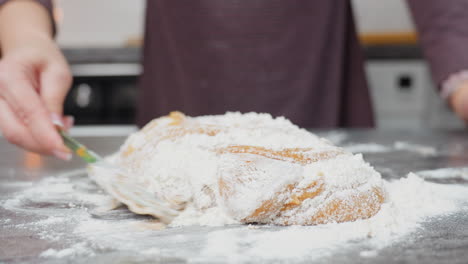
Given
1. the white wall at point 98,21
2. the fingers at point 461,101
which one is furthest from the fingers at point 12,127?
the white wall at point 98,21

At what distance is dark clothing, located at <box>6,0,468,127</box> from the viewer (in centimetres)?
142

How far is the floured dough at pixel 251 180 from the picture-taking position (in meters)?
0.58

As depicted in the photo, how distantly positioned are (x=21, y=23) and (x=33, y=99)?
0.30 metres

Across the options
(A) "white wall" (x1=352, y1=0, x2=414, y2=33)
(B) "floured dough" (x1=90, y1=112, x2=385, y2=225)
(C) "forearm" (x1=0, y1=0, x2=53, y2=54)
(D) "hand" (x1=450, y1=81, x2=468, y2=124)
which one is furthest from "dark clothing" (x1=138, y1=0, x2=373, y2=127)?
(A) "white wall" (x1=352, y1=0, x2=414, y2=33)

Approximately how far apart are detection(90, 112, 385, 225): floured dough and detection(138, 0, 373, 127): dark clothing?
0.69m

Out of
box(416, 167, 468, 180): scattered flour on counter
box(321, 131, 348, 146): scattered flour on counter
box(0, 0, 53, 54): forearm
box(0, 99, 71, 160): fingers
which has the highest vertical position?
box(0, 0, 53, 54): forearm

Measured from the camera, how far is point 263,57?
56.2 inches

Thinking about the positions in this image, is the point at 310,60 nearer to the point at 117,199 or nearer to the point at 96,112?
the point at 117,199

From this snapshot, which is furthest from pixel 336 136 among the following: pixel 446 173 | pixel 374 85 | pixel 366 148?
Answer: pixel 374 85

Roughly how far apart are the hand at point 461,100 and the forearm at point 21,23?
1.00 metres

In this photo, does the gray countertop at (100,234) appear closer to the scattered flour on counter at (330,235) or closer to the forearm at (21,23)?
the scattered flour on counter at (330,235)

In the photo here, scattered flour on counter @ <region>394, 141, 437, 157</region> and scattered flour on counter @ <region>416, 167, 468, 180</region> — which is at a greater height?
scattered flour on counter @ <region>416, 167, 468, 180</region>

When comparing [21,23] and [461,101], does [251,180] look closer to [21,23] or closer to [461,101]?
[21,23]

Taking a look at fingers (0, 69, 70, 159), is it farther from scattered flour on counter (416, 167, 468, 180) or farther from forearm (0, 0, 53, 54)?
scattered flour on counter (416, 167, 468, 180)
